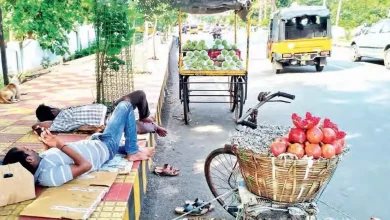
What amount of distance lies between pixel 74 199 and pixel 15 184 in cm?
41

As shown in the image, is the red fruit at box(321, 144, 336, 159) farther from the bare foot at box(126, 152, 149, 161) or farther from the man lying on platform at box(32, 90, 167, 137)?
the man lying on platform at box(32, 90, 167, 137)

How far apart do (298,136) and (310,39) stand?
1166cm

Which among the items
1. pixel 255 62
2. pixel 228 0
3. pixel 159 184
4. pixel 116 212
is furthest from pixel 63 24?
pixel 255 62

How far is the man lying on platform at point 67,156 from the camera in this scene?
2.83 m

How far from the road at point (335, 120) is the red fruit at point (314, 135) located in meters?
1.63

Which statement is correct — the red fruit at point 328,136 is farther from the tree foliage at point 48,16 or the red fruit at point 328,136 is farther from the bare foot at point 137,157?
the tree foliage at point 48,16

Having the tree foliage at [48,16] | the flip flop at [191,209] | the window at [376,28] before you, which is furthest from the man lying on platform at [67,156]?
the window at [376,28]

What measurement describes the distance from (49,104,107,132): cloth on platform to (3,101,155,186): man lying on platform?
103cm

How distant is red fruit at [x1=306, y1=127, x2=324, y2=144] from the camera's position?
89.2 inches

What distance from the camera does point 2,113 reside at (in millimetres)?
5828

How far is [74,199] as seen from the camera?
2.81m

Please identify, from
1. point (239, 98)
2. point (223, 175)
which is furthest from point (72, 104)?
point (223, 175)

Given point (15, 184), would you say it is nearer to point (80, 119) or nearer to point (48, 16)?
point (80, 119)

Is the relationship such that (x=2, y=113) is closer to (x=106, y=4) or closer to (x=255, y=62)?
(x=106, y=4)
